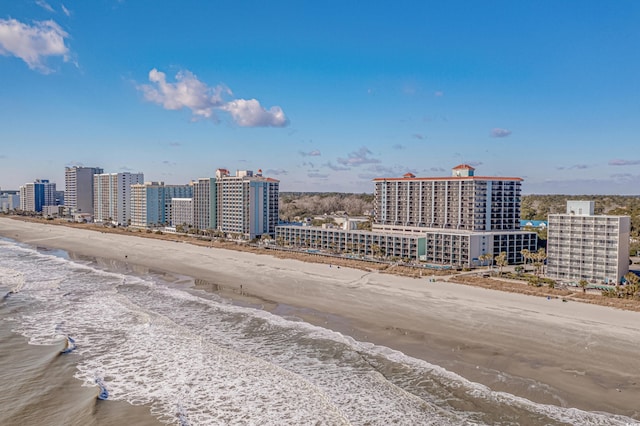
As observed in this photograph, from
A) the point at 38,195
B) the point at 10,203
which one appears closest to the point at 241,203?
the point at 38,195

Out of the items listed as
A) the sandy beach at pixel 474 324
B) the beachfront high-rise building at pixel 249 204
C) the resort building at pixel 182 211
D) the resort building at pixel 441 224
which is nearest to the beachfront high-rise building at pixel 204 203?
the beachfront high-rise building at pixel 249 204

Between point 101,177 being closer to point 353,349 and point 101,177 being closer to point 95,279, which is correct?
point 95,279

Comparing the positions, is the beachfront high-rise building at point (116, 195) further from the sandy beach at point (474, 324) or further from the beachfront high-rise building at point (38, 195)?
the sandy beach at point (474, 324)

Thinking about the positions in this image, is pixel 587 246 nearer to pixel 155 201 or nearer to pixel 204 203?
pixel 204 203

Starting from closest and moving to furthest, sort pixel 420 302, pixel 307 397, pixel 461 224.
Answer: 1. pixel 307 397
2. pixel 420 302
3. pixel 461 224

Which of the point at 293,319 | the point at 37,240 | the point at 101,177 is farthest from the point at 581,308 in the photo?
the point at 101,177
